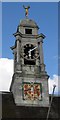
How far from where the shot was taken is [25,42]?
4231 centimetres

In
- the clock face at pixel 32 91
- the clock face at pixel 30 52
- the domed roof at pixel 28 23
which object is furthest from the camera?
the domed roof at pixel 28 23

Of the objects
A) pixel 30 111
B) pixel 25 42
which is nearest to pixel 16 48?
pixel 25 42

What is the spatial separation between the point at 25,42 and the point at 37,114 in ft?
30.6

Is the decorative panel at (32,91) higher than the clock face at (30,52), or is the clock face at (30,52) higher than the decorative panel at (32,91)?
the clock face at (30,52)

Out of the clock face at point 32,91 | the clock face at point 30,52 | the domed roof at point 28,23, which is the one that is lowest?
the clock face at point 32,91

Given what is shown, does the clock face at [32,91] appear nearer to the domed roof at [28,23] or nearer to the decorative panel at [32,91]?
the decorative panel at [32,91]

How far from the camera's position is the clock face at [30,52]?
4141 cm

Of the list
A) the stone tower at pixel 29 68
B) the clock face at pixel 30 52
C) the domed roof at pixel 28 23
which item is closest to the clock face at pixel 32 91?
the stone tower at pixel 29 68

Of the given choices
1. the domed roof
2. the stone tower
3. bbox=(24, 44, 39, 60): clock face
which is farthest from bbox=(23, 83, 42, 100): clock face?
the domed roof

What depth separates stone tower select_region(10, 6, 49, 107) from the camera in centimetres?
3878

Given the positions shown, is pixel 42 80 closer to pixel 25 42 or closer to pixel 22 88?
pixel 22 88

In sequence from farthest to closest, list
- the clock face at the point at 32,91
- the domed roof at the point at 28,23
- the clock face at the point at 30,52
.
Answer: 1. the domed roof at the point at 28,23
2. the clock face at the point at 30,52
3. the clock face at the point at 32,91

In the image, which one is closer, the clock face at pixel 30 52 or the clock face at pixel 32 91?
the clock face at pixel 32 91

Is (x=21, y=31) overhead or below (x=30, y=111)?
overhead
